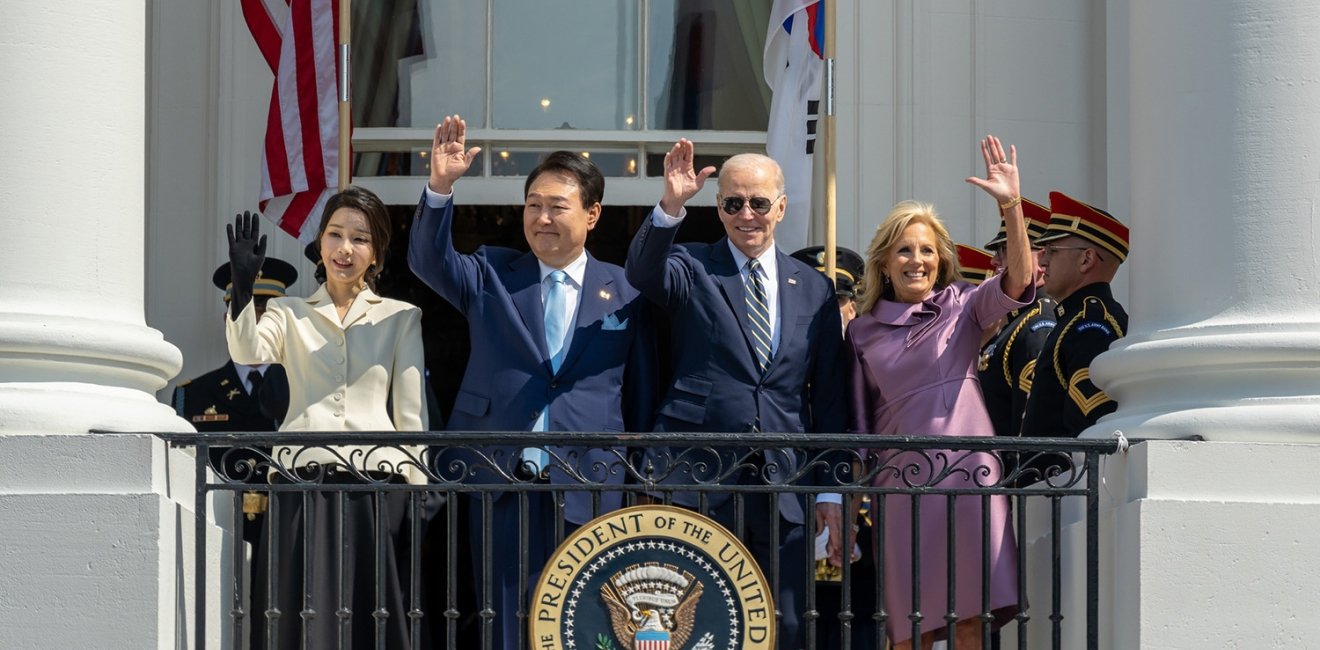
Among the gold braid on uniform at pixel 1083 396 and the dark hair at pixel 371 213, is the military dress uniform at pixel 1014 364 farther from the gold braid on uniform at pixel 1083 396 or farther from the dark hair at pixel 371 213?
the dark hair at pixel 371 213

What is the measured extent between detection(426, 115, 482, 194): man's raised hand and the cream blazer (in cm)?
61

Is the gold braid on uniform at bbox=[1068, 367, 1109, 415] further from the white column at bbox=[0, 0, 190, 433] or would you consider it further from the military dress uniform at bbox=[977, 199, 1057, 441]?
the white column at bbox=[0, 0, 190, 433]

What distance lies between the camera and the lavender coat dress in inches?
292

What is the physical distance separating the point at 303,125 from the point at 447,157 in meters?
2.87

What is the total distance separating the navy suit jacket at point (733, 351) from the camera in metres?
7.44

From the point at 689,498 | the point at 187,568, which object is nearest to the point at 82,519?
the point at 187,568

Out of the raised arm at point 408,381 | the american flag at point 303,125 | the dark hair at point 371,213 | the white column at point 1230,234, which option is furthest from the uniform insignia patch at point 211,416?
the white column at point 1230,234

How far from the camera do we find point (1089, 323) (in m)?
8.05

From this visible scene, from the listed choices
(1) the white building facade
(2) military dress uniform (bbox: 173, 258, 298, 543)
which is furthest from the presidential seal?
(2) military dress uniform (bbox: 173, 258, 298, 543)

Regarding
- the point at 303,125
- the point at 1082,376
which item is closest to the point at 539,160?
the point at 303,125

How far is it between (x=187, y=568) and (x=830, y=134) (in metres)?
4.03

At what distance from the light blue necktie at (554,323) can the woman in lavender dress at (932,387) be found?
988mm

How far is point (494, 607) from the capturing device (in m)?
7.41

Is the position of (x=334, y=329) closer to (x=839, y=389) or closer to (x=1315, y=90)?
(x=839, y=389)
